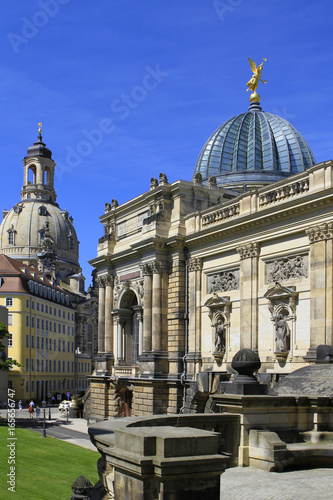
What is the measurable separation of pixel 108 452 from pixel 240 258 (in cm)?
2680

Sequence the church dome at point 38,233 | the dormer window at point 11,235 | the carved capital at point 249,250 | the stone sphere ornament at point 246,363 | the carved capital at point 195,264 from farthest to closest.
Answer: the dormer window at point 11,235 → the church dome at point 38,233 → the carved capital at point 195,264 → the carved capital at point 249,250 → the stone sphere ornament at point 246,363

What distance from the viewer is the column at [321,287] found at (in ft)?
96.6

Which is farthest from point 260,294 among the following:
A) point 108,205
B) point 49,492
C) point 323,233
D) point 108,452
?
point 108,452

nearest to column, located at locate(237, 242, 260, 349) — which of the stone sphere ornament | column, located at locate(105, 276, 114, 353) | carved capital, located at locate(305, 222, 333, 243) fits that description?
carved capital, located at locate(305, 222, 333, 243)

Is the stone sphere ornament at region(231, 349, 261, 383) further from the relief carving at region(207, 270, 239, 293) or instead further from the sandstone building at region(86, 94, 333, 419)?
the relief carving at region(207, 270, 239, 293)

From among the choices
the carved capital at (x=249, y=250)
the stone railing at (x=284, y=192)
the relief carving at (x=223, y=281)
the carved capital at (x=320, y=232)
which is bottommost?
the relief carving at (x=223, y=281)

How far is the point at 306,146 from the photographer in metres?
53.4

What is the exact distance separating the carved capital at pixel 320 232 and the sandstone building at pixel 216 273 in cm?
8

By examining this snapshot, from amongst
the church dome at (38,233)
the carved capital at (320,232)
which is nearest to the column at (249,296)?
the carved capital at (320,232)

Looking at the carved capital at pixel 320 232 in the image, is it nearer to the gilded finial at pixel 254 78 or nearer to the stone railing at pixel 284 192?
the stone railing at pixel 284 192

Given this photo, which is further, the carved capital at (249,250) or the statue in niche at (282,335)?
the carved capital at (249,250)

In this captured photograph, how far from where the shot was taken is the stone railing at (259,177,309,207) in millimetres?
31719

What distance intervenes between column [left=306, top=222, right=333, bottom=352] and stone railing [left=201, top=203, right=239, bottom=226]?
7.11m

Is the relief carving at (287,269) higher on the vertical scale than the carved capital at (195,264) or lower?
lower
